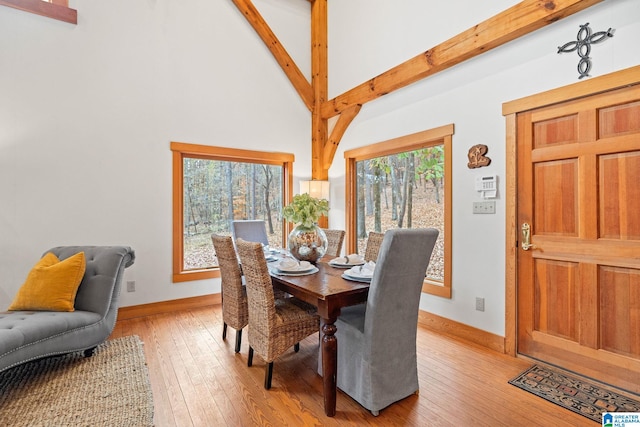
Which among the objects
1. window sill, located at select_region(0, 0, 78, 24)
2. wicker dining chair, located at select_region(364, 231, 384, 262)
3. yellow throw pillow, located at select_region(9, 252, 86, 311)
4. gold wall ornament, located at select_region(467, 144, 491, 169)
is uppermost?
window sill, located at select_region(0, 0, 78, 24)

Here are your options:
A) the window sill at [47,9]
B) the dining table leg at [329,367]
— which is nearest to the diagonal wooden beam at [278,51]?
the window sill at [47,9]

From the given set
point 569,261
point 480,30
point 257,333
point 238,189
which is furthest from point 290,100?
point 569,261

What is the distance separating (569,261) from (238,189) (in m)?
3.69

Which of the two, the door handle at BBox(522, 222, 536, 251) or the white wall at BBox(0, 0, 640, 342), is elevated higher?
the white wall at BBox(0, 0, 640, 342)

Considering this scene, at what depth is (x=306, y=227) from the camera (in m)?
2.66

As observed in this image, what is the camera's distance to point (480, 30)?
2652 millimetres

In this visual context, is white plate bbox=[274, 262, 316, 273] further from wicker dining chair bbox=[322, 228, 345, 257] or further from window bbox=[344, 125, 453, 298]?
window bbox=[344, 125, 453, 298]

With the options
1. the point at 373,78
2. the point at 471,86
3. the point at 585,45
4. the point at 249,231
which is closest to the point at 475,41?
the point at 471,86

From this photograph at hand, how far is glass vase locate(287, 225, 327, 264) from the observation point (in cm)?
265

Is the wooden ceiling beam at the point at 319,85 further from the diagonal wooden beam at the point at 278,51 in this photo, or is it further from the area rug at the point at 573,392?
the area rug at the point at 573,392

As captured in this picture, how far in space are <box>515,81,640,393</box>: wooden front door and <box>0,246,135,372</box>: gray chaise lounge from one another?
133 inches

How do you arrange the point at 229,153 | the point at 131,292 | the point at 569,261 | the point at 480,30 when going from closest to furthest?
the point at 569,261, the point at 480,30, the point at 131,292, the point at 229,153

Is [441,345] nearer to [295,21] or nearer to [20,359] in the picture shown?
[20,359]

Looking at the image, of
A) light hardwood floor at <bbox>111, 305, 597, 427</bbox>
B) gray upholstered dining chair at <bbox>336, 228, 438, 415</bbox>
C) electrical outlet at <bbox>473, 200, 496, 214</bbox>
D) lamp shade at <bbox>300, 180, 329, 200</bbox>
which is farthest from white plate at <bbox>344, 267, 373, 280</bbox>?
lamp shade at <bbox>300, 180, 329, 200</bbox>
